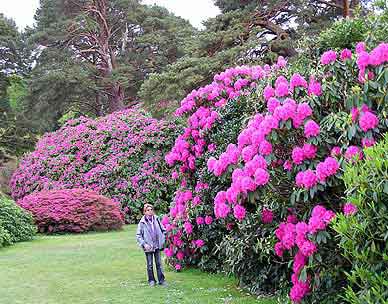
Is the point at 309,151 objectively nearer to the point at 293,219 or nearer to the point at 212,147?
the point at 293,219

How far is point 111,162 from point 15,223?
14.4 feet

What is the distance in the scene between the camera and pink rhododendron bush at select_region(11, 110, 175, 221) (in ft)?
55.3

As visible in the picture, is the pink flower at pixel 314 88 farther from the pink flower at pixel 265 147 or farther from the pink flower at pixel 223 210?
the pink flower at pixel 223 210

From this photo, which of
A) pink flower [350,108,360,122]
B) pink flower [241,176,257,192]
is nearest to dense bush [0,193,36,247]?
pink flower [241,176,257,192]

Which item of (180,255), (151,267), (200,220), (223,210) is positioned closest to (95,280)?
(151,267)

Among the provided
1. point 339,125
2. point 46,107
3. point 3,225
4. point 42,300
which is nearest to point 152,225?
point 42,300

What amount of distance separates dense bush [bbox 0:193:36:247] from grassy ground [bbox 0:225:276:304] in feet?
4.06

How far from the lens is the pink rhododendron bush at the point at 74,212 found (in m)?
15.0

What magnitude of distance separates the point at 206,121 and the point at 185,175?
1.09m

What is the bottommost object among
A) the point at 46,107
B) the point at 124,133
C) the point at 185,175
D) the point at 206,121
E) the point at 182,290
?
the point at 182,290

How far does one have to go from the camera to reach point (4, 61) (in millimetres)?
29953

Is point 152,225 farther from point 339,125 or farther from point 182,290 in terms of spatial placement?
point 339,125

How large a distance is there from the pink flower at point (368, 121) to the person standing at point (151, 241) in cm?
411

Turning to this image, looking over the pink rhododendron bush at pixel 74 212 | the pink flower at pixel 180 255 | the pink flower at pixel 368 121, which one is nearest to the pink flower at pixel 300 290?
the pink flower at pixel 368 121
